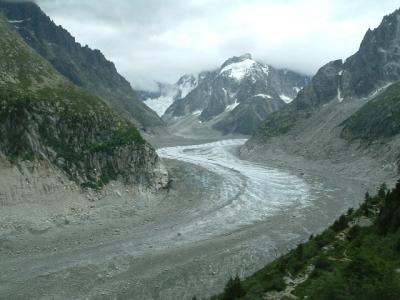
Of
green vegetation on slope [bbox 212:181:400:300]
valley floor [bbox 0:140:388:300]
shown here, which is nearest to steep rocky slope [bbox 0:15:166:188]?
valley floor [bbox 0:140:388:300]

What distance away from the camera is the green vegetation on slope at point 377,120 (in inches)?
6147

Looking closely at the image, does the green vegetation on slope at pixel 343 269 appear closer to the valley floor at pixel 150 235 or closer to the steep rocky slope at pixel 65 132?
the valley floor at pixel 150 235

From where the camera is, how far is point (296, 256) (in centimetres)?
4031

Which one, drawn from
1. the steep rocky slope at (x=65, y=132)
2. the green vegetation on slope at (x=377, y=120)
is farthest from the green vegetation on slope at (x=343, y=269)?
the green vegetation on slope at (x=377, y=120)

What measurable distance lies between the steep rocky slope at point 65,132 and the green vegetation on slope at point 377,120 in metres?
81.7

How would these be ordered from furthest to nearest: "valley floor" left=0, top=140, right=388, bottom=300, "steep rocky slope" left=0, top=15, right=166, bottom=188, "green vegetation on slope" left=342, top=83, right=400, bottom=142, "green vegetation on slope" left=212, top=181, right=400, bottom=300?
"green vegetation on slope" left=342, top=83, right=400, bottom=142, "steep rocky slope" left=0, top=15, right=166, bottom=188, "valley floor" left=0, top=140, right=388, bottom=300, "green vegetation on slope" left=212, top=181, right=400, bottom=300

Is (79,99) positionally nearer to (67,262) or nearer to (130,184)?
(130,184)

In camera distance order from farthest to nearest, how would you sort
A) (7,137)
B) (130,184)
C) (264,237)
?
(130,184) < (7,137) < (264,237)

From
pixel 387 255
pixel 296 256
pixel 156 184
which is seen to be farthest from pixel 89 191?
pixel 387 255

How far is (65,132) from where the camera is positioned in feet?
317

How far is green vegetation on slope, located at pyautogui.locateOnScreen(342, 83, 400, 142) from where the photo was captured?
156m

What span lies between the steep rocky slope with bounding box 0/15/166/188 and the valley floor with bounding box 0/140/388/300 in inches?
202

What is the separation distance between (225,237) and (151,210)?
21692 millimetres

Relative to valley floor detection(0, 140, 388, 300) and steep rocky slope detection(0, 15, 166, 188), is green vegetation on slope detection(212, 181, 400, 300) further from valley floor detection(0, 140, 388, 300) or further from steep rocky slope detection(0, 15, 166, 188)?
steep rocky slope detection(0, 15, 166, 188)
